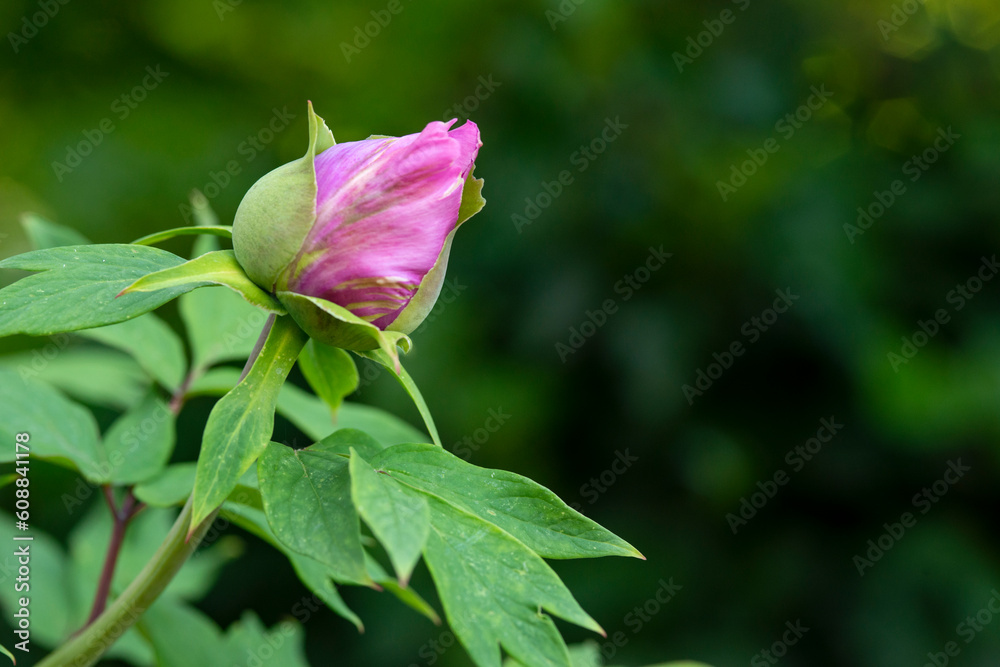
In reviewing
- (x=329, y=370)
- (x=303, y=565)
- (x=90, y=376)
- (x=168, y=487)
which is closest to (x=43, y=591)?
(x=90, y=376)

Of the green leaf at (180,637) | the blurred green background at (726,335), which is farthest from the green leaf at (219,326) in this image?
the blurred green background at (726,335)

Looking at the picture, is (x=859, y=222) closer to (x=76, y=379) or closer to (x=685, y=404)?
(x=685, y=404)

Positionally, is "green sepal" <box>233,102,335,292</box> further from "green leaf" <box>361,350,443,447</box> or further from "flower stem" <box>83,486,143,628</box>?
"flower stem" <box>83,486,143,628</box>

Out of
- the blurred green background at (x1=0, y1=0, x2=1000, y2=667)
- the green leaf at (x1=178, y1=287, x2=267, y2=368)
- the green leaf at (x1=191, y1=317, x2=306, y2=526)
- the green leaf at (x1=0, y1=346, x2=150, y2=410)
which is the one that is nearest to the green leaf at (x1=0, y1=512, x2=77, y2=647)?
the green leaf at (x1=0, y1=346, x2=150, y2=410)

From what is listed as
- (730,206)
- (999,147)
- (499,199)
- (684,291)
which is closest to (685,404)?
(684,291)

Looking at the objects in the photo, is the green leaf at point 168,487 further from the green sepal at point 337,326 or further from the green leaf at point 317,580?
the green sepal at point 337,326

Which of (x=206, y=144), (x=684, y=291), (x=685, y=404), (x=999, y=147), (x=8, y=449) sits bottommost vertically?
(x=206, y=144)
